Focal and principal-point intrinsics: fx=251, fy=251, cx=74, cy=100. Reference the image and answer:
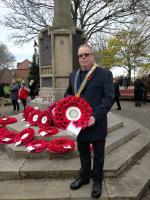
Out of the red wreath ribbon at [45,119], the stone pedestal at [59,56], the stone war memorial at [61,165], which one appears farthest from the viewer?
the stone pedestal at [59,56]

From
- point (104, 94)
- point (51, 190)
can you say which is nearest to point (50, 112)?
point (51, 190)

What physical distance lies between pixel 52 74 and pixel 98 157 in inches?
172

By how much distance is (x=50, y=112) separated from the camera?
6.14 m

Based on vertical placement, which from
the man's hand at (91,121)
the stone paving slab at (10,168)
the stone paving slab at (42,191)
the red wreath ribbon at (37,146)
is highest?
the man's hand at (91,121)

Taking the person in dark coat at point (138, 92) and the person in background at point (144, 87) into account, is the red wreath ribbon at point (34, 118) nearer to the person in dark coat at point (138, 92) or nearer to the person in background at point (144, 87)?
the person in dark coat at point (138, 92)

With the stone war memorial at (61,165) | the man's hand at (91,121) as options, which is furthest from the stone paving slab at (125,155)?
the man's hand at (91,121)

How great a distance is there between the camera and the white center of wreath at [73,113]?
11.0ft

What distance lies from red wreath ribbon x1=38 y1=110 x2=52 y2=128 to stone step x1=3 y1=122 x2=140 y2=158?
3.22 ft

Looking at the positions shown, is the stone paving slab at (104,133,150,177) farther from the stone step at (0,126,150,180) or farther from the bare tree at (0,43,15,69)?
the bare tree at (0,43,15,69)

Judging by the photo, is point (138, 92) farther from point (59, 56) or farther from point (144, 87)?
point (59, 56)

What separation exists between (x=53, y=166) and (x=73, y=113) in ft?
4.93

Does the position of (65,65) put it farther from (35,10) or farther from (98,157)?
(35,10)

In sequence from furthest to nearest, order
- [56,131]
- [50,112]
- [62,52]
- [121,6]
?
[121,6] < [62,52] < [50,112] < [56,131]

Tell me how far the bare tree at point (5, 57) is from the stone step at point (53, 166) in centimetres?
6536
